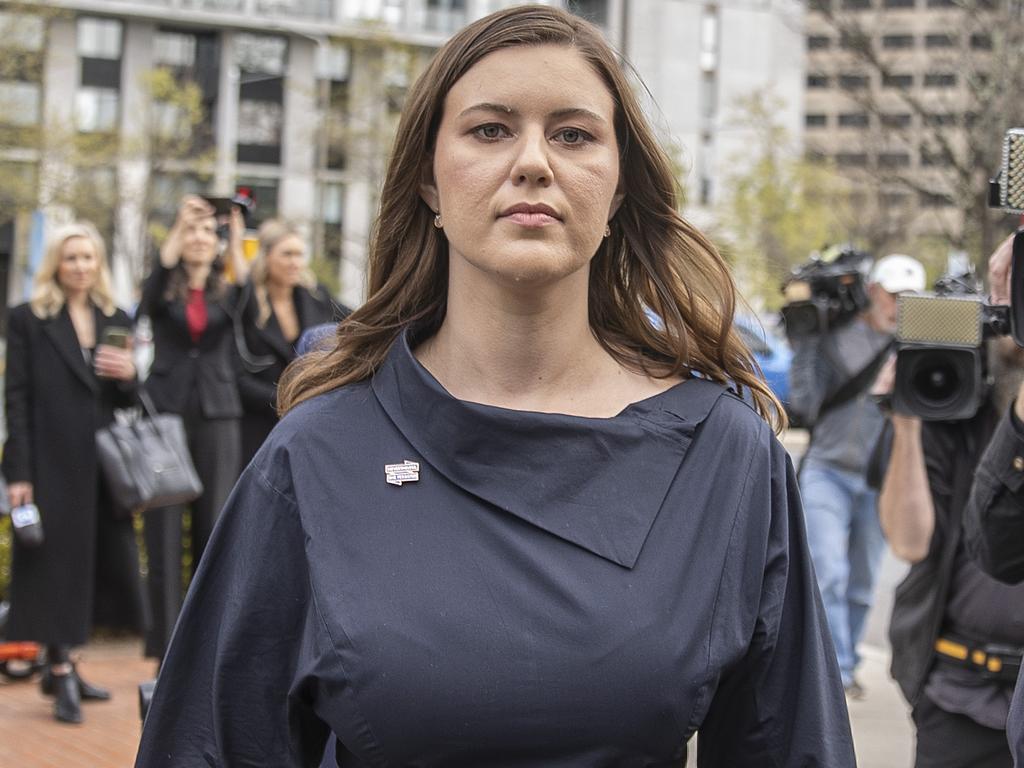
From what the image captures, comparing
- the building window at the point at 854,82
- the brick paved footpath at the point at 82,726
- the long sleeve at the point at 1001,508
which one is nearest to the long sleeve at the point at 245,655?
the long sleeve at the point at 1001,508

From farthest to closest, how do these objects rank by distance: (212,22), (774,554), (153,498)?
(212,22), (153,498), (774,554)

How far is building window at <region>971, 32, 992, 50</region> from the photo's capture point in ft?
43.0

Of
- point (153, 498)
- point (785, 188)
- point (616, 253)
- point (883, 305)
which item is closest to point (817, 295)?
point (883, 305)

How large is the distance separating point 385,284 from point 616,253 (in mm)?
394

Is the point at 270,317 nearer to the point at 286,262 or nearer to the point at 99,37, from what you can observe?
the point at 286,262

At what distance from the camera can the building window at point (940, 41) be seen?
14.7 meters

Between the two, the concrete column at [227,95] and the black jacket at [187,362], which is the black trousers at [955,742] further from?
the concrete column at [227,95]

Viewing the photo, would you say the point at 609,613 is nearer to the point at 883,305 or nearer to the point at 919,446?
the point at 919,446

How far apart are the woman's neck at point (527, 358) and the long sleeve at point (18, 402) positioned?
516 cm

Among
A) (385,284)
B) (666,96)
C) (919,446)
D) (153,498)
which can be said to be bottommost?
(153,498)

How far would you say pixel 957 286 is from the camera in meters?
4.20

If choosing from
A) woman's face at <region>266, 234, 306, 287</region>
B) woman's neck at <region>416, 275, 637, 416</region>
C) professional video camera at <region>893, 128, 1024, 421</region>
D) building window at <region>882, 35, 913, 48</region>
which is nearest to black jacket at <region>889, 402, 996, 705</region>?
professional video camera at <region>893, 128, 1024, 421</region>

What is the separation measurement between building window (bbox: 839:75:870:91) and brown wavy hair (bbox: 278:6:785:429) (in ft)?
39.2

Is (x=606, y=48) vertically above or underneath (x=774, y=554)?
above
